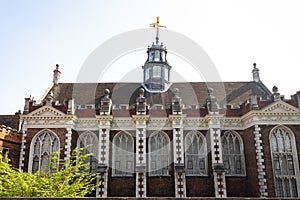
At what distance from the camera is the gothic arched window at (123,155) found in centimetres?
2553

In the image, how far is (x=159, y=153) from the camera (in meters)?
26.0

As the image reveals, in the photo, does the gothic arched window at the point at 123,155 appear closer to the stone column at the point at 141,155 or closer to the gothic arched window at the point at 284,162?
the stone column at the point at 141,155

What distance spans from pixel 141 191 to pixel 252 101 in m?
11.5

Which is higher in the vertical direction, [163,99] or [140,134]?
[163,99]

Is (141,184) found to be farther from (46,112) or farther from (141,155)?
(46,112)

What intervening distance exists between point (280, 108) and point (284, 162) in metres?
4.25

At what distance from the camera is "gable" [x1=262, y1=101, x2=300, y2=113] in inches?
976

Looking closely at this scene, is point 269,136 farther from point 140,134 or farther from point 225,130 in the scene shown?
point 140,134

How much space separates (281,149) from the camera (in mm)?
24297

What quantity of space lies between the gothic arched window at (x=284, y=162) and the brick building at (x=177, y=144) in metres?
0.07

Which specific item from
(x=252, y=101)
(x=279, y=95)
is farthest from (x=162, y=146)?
(x=279, y=95)

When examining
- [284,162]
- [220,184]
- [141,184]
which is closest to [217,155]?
[220,184]

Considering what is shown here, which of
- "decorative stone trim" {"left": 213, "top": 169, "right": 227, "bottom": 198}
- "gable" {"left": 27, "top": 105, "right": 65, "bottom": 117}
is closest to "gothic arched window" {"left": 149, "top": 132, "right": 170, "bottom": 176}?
"decorative stone trim" {"left": 213, "top": 169, "right": 227, "bottom": 198}

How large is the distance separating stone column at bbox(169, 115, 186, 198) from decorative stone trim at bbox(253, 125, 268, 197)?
5.73 metres
